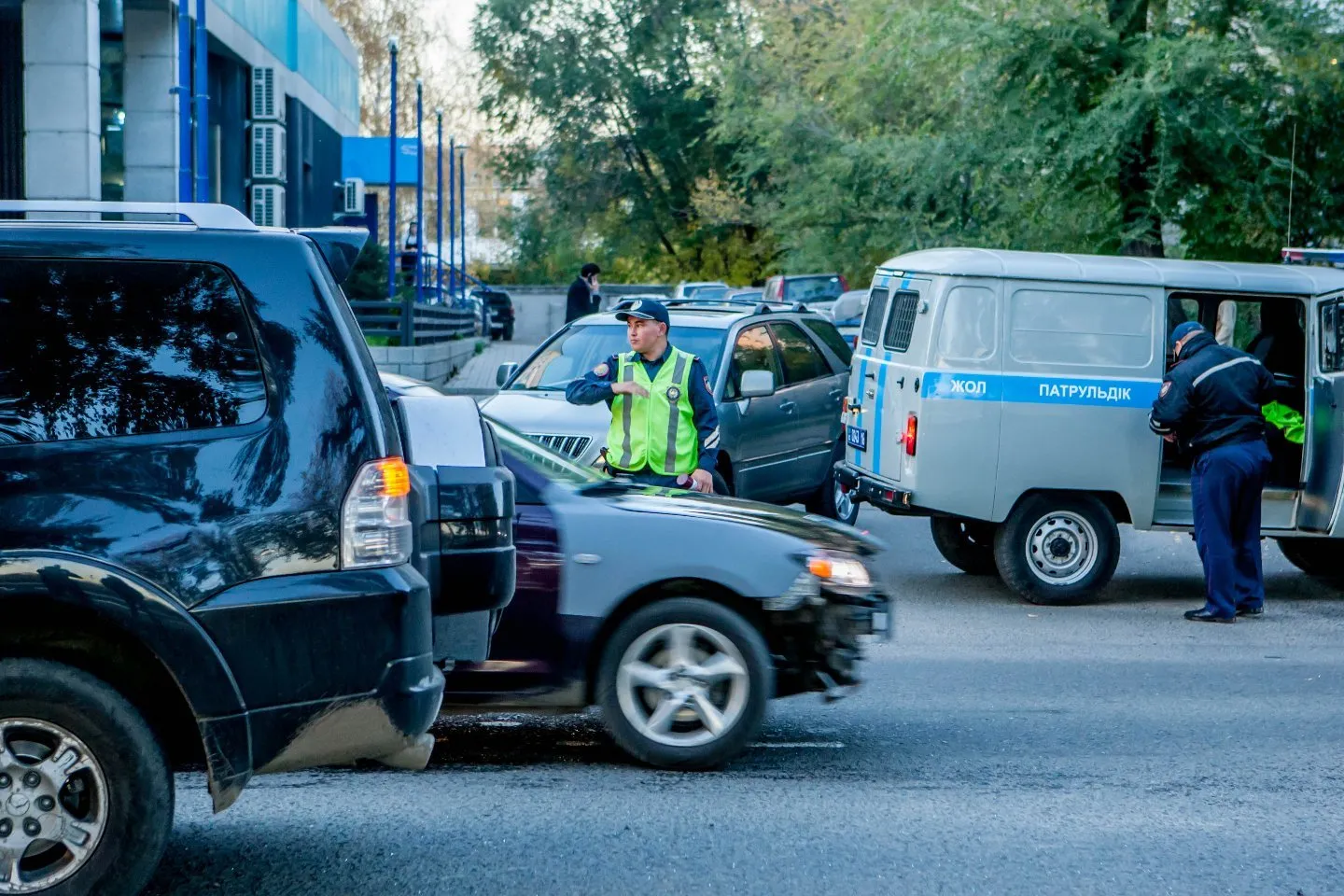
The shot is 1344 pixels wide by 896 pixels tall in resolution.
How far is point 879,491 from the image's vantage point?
37.2 ft

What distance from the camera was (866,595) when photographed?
21.9ft

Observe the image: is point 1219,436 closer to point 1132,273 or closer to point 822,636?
point 1132,273

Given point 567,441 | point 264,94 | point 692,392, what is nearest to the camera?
point 692,392

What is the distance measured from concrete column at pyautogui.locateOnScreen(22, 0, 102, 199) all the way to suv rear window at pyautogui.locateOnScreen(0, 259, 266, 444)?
762 inches

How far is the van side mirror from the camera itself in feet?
36.5

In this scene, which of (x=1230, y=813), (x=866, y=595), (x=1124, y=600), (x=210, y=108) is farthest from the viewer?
(x=210, y=108)

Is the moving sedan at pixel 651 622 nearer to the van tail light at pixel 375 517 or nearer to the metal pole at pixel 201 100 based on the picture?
the van tail light at pixel 375 517

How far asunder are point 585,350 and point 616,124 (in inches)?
2035

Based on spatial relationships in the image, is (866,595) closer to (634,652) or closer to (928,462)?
(634,652)

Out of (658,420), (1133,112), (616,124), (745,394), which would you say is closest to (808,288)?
(1133,112)

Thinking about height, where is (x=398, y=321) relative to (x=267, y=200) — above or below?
below

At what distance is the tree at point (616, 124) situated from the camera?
61.2 meters

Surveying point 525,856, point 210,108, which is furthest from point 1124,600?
point 210,108

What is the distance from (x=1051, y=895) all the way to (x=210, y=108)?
110ft
